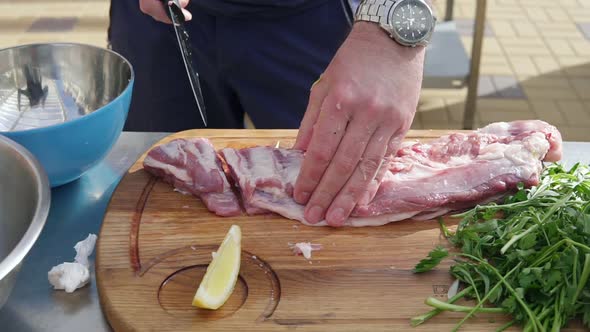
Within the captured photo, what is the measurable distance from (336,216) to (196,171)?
47 centimetres

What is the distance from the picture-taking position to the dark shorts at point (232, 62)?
8.77 feet

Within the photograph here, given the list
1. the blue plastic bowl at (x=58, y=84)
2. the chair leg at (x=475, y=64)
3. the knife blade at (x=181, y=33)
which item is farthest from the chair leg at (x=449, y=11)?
the blue plastic bowl at (x=58, y=84)

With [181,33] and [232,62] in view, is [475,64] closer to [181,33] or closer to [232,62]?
[232,62]

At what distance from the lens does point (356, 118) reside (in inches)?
80.4

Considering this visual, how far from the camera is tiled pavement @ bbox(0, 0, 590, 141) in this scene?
5.30 metres

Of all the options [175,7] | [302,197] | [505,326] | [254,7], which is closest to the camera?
[505,326]

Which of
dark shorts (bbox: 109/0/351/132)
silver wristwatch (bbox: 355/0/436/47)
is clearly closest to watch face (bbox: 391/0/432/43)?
silver wristwatch (bbox: 355/0/436/47)

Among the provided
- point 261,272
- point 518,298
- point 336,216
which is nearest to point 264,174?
point 336,216

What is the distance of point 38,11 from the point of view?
694 cm

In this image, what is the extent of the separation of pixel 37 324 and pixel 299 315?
2.17 feet

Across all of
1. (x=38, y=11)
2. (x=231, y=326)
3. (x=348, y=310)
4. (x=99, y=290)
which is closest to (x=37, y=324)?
(x=99, y=290)

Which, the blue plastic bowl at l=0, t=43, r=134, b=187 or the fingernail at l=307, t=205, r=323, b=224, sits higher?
the blue plastic bowl at l=0, t=43, r=134, b=187

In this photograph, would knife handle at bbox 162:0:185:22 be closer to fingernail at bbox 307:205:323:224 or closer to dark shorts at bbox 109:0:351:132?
dark shorts at bbox 109:0:351:132

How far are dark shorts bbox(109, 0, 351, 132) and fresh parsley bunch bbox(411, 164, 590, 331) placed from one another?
0.96 metres
